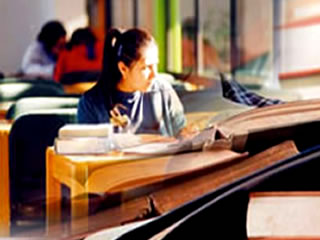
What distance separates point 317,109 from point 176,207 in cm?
36

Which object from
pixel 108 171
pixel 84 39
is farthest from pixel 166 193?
pixel 84 39

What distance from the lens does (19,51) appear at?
2109mm

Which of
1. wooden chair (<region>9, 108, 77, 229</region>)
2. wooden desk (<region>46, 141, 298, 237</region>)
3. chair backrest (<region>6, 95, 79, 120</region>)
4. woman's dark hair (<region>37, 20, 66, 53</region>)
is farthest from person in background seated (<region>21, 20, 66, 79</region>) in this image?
wooden desk (<region>46, 141, 298, 237</region>)

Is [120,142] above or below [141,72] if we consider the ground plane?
below

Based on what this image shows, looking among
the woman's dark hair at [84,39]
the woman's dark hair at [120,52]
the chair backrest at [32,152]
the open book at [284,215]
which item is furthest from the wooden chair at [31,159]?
the open book at [284,215]

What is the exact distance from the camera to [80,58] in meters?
2.05

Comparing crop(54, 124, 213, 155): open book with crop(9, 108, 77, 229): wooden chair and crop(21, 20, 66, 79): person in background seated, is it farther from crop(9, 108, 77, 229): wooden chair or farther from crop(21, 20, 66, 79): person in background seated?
crop(21, 20, 66, 79): person in background seated

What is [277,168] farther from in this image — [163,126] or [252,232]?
[163,126]

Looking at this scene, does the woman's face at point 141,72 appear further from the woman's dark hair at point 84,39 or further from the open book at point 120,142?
the woman's dark hair at point 84,39

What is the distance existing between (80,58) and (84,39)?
0.10 meters

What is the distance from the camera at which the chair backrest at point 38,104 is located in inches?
62.8

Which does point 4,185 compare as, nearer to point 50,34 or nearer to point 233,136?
point 233,136

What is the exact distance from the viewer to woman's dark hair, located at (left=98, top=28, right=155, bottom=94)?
1509 mm

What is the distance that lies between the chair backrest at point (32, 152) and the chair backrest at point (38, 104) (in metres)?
0.03
